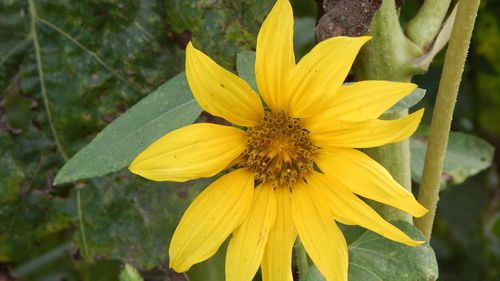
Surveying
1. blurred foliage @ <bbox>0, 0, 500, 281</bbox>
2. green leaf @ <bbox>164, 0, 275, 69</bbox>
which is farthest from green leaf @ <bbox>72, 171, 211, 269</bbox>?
green leaf @ <bbox>164, 0, 275, 69</bbox>

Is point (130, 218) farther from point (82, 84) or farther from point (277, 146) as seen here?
point (277, 146)

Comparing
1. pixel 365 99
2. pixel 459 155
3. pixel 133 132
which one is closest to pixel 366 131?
pixel 365 99

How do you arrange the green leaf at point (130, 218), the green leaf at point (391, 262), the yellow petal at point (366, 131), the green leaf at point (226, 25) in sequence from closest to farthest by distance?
the yellow petal at point (366, 131) < the green leaf at point (391, 262) < the green leaf at point (226, 25) < the green leaf at point (130, 218)

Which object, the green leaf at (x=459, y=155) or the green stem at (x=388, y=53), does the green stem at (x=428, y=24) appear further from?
the green leaf at (x=459, y=155)

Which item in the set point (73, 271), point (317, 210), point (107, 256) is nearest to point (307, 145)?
point (317, 210)

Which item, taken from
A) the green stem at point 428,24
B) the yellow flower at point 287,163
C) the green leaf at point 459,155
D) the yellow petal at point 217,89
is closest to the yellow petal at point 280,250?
the yellow flower at point 287,163

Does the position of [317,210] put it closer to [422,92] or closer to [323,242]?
[323,242]

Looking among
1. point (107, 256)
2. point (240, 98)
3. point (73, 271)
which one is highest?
point (240, 98)
